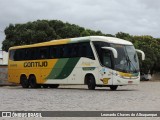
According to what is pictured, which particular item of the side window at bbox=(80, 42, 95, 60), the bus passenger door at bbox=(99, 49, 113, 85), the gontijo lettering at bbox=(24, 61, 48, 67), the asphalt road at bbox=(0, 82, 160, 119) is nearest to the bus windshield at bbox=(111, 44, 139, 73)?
the bus passenger door at bbox=(99, 49, 113, 85)

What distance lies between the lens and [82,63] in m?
29.2

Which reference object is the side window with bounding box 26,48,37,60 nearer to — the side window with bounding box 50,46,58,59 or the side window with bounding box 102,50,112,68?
the side window with bounding box 50,46,58,59

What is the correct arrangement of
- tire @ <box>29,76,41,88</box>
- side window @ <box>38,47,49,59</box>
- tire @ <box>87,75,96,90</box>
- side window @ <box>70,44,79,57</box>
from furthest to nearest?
tire @ <box>29,76,41,88</box> < side window @ <box>38,47,49,59</box> < side window @ <box>70,44,79,57</box> < tire @ <box>87,75,96,90</box>

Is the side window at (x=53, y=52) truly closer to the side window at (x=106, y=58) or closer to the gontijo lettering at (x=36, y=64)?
the gontijo lettering at (x=36, y=64)

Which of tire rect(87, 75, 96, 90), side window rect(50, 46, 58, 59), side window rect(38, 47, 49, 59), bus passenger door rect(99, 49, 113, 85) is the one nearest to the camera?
bus passenger door rect(99, 49, 113, 85)

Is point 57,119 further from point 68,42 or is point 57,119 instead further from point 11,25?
point 11,25

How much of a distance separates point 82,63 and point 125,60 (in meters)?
3.05

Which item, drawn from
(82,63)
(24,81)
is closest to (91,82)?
(82,63)

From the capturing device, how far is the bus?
90.8 ft

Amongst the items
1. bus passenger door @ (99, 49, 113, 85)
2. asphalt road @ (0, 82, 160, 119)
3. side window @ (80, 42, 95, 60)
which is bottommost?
asphalt road @ (0, 82, 160, 119)

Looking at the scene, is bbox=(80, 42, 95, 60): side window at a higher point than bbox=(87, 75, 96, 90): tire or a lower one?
higher

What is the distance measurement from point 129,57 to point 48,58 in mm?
6838

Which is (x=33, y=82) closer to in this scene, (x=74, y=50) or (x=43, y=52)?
(x=43, y=52)

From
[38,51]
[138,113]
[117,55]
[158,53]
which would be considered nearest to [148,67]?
[158,53]
